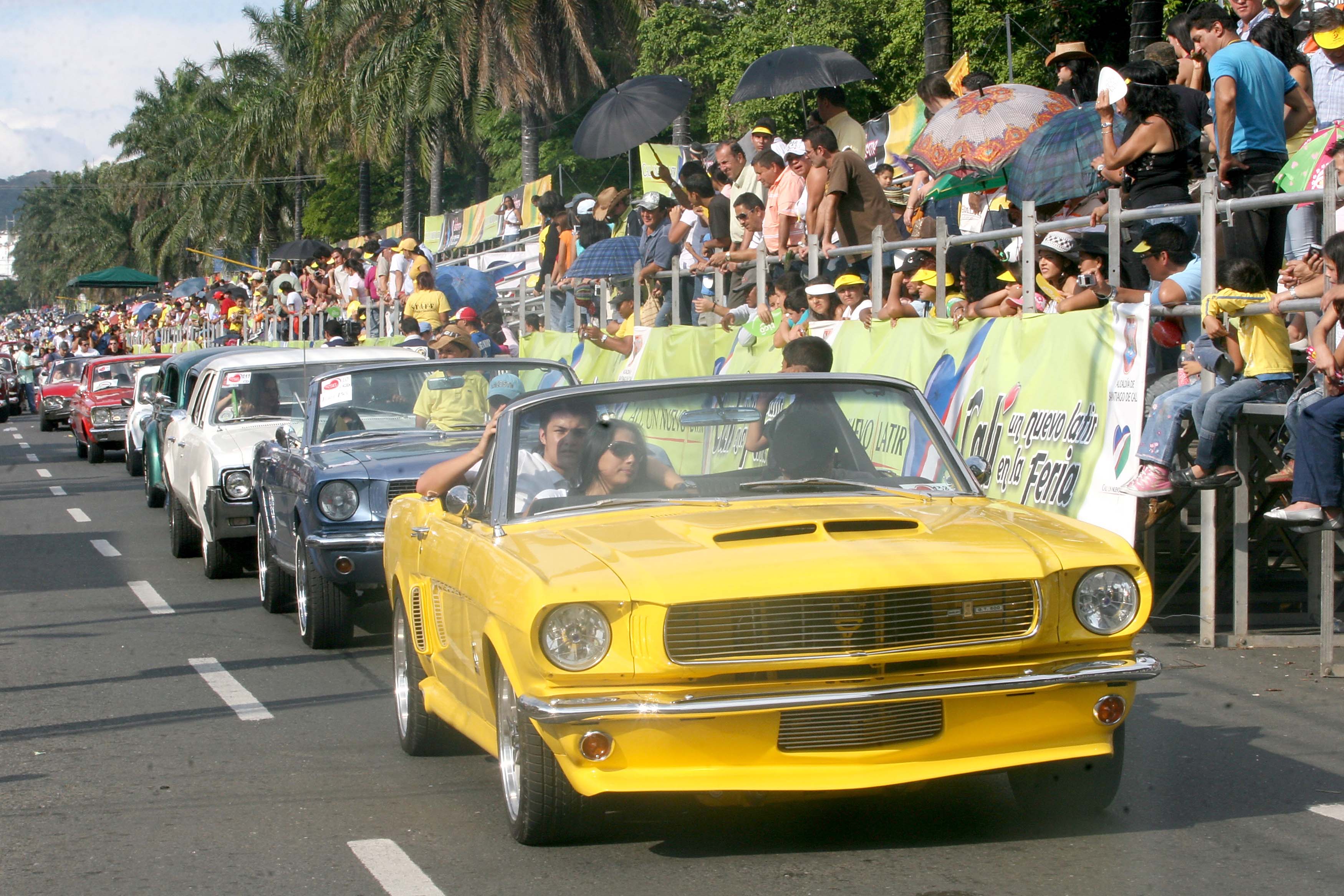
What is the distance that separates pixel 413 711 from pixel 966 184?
8140 millimetres

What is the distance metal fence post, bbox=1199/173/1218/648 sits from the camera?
348 inches

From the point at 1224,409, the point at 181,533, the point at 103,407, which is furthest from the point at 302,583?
the point at 103,407

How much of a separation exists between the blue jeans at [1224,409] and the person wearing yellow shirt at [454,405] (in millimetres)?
4278

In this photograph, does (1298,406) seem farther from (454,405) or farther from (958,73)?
(958,73)

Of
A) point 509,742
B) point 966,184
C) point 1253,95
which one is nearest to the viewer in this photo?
point 509,742

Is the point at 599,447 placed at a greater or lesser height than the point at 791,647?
greater

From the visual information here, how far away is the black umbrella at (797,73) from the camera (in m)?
17.4

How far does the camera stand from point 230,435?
1295 centimetres

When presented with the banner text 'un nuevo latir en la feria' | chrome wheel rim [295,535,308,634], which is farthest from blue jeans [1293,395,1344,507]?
chrome wheel rim [295,535,308,634]

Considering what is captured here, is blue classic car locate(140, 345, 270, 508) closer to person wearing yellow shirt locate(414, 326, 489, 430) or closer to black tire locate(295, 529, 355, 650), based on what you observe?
person wearing yellow shirt locate(414, 326, 489, 430)

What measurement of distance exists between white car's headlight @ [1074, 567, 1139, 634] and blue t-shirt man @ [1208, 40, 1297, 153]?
5.67 meters

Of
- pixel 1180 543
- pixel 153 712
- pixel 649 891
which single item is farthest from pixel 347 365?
pixel 649 891

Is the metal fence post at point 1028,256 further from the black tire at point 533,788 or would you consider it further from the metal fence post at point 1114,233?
the black tire at point 533,788

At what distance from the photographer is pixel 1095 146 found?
11445 millimetres
